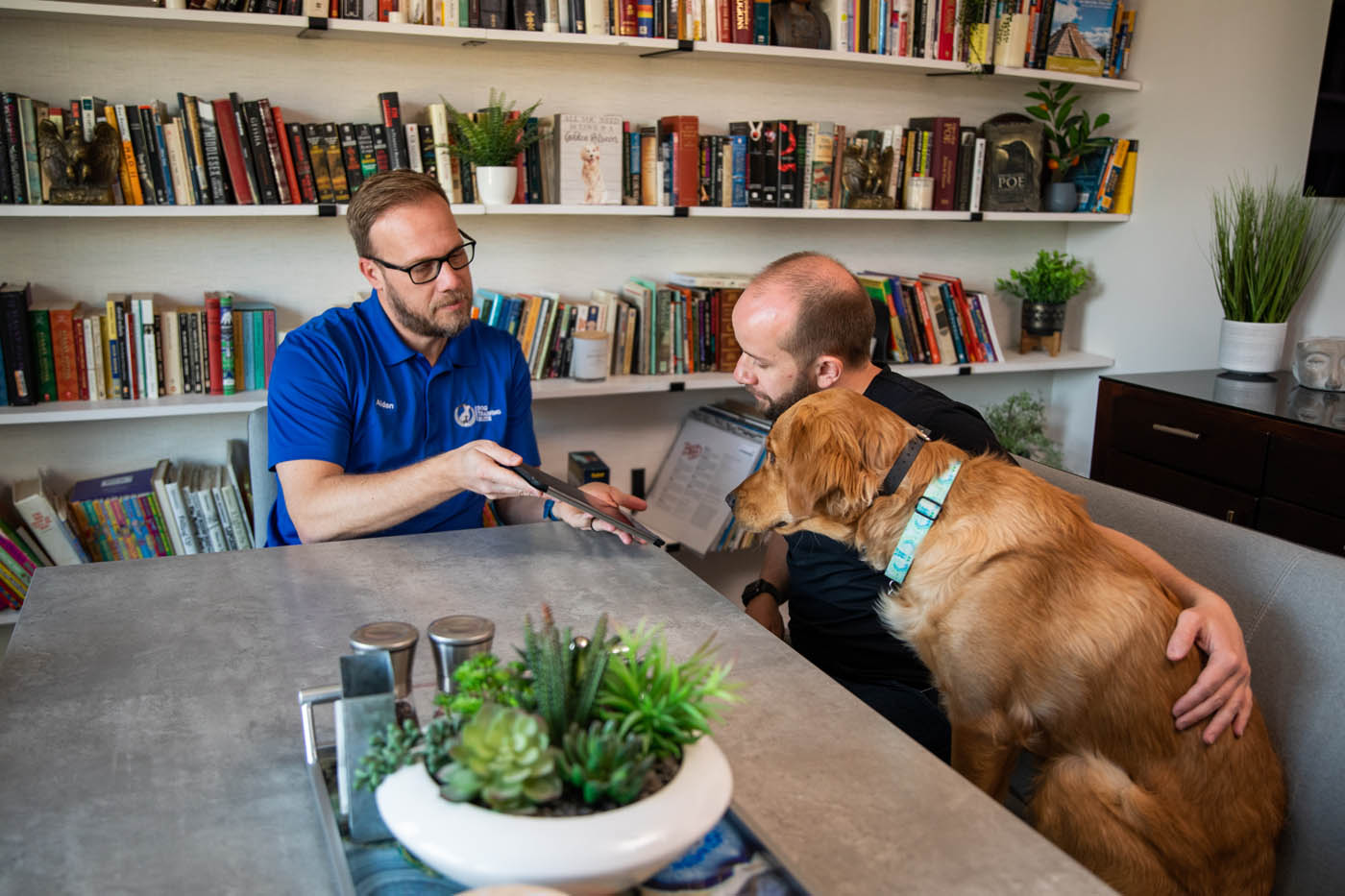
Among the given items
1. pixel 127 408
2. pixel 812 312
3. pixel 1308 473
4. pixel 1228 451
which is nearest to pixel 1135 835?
pixel 812 312

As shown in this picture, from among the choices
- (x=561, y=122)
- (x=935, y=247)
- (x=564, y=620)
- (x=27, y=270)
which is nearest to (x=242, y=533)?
(x=27, y=270)

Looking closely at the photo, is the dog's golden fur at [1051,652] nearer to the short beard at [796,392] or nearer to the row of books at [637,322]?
the short beard at [796,392]

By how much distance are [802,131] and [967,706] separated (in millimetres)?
2300

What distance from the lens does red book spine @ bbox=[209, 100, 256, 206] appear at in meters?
2.64

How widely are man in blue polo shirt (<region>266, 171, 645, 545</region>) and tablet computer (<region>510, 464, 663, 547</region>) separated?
0.13m

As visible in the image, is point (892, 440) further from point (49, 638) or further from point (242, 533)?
point (242, 533)

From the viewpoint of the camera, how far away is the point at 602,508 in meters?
1.79

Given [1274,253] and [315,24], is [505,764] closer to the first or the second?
[315,24]

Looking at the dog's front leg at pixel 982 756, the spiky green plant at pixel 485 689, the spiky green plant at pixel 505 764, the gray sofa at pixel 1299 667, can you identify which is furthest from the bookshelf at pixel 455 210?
the spiky green plant at pixel 505 764

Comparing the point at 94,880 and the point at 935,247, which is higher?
the point at 935,247

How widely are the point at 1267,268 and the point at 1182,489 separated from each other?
0.75 m

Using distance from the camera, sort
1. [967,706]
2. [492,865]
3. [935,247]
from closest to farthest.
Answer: [492,865] → [967,706] → [935,247]

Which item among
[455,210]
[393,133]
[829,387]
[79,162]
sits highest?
[393,133]

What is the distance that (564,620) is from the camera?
1.37 metres
